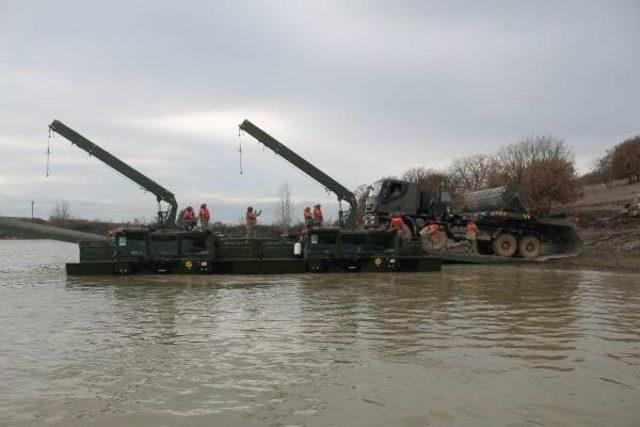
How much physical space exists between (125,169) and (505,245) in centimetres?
1557

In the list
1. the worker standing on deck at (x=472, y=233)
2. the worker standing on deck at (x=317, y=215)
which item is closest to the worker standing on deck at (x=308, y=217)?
the worker standing on deck at (x=317, y=215)

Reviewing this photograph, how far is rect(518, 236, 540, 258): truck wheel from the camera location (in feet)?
85.6

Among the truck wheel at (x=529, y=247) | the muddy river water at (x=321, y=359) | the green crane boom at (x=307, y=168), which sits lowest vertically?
the muddy river water at (x=321, y=359)

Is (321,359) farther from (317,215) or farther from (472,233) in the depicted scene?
(472,233)

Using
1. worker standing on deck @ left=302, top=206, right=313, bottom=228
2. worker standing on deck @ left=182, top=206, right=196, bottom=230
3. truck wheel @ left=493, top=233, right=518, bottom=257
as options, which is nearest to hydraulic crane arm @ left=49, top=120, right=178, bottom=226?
worker standing on deck @ left=182, top=206, right=196, bottom=230

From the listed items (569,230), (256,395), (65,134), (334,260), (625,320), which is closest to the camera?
(256,395)

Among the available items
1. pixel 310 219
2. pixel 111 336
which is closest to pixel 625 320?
pixel 111 336

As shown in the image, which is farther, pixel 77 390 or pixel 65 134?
pixel 65 134

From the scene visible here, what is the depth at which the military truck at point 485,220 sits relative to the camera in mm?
25250

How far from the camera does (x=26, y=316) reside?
34.9ft

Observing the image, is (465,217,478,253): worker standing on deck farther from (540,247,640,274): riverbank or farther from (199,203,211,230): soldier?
(199,203,211,230): soldier

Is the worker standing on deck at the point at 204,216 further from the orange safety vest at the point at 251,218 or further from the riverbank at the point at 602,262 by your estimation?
the riverbank at the point at 602,262

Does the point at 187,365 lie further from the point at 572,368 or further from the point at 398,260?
the point at 398,260

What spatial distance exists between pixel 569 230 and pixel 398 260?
10322 millimetres
